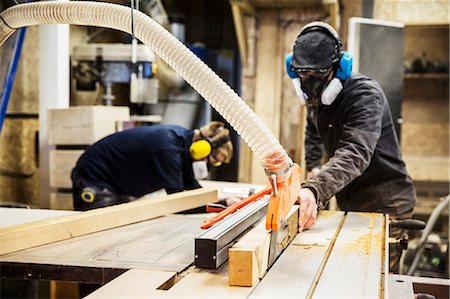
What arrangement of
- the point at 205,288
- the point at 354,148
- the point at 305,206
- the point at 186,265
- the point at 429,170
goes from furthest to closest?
the point at 429,170 < the point at 354,148 < the point at 305,206 < the point at 186,265 < the point at 205,288

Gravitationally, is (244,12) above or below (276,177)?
above

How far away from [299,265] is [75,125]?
2.36m

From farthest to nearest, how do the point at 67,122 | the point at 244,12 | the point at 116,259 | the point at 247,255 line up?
the point at 244,12 → the point at 67,122 → the point at 116,259 → the point at 247,255

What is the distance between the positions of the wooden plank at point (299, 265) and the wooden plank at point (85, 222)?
0.68 m

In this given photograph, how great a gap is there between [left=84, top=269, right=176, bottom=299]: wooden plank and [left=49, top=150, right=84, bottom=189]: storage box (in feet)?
7.24

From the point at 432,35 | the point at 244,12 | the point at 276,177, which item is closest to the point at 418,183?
the point at 432,35

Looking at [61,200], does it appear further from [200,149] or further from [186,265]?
[186,265]

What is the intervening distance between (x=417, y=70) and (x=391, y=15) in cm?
60

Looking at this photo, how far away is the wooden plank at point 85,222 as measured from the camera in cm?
169

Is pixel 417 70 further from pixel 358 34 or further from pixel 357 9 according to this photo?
pixel 358 34

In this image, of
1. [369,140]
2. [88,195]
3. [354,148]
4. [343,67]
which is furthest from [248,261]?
[88,195]

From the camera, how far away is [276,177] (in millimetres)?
1460

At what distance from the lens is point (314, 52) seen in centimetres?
242

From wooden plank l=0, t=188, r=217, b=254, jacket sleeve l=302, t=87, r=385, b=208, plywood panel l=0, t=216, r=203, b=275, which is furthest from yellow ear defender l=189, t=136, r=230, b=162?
plywood panel l=0, t=216, r=203, b=275
